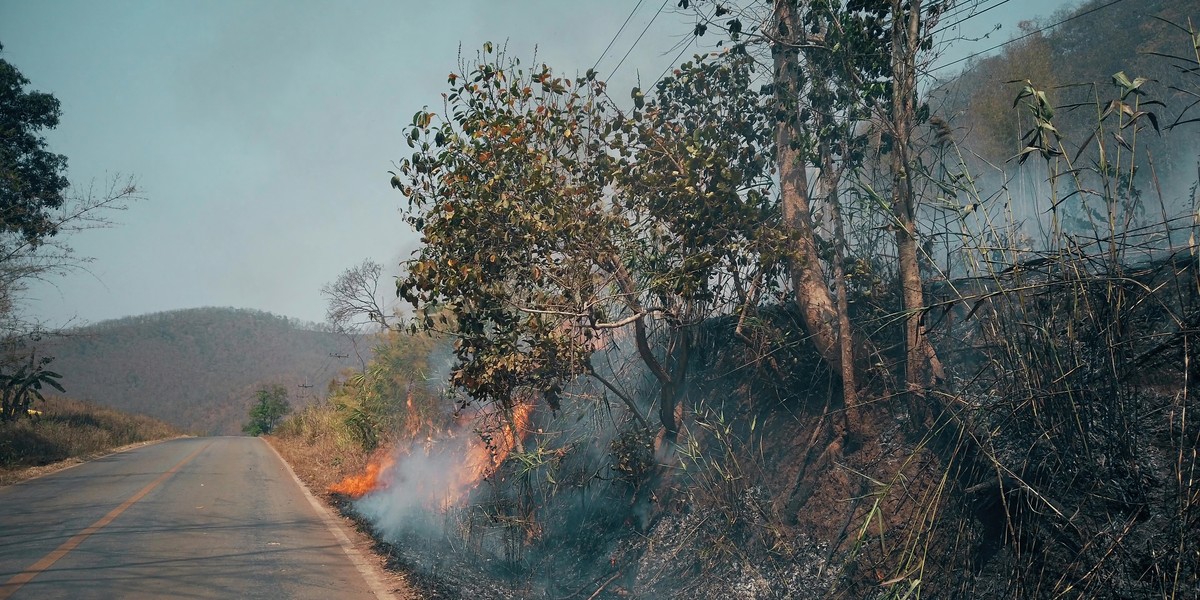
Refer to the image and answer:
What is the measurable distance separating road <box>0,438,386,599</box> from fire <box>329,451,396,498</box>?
1054 millimetres

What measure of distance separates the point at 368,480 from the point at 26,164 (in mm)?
14949

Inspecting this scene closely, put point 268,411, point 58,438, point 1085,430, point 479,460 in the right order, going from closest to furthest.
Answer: point 1085,430
point 479,460
point 58,438
point 268,411

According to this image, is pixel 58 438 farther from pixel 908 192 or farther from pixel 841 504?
pixel 908 192

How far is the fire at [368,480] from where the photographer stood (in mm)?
15055

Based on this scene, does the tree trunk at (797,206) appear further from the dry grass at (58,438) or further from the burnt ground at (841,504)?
the dry grass at (58,438)

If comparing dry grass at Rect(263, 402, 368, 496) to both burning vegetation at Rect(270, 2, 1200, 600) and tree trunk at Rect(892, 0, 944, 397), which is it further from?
tree trunk at Rect(892, 0, 944, 397)

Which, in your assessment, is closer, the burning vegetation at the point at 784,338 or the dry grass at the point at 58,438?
the burning vegetation at the point at 784,338

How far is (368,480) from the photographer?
1570cm

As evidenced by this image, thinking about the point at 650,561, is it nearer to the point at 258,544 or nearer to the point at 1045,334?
the point at 1045,334

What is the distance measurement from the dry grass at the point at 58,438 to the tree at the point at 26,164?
5627 millimetres

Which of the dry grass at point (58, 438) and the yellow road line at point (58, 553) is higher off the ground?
the dry grass at point (58, 438)

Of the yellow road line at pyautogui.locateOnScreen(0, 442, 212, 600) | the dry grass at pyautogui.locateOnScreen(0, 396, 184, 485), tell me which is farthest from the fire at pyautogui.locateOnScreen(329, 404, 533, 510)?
the dry grass at pyautogui.locateOnScreen(0, 396, 184, 485)

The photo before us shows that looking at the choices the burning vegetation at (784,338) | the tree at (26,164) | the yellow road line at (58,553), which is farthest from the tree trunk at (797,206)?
the tree at (26,164)

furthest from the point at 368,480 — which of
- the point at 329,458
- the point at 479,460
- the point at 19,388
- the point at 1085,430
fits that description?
the point at 19,388
